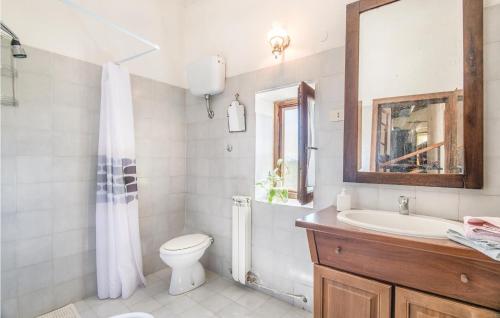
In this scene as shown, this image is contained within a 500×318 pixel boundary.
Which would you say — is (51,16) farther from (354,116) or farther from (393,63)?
(393,63)

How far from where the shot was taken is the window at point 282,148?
67.2 inches

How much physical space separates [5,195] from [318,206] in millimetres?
2167

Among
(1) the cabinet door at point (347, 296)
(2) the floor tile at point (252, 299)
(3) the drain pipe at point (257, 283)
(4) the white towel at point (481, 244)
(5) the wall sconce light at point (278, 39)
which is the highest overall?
(5) the wall sconce light at point (278, 39)

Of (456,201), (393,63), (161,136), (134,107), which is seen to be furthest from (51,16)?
(456,201)

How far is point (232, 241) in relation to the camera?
2.15 metres

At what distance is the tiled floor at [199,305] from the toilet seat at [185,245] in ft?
1.29

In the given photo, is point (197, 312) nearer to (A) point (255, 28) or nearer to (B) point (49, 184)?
(B) point (49, 184)

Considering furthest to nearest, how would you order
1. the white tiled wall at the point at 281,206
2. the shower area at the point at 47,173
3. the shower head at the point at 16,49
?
1. the shower area at the point at 47,173
2. the shower head at the point at 16,49
3. the white tiled wall at the point at 281,206

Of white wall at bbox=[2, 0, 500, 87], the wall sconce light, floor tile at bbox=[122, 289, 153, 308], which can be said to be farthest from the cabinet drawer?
floor tile at bbox=[122, 289, 153, 308]

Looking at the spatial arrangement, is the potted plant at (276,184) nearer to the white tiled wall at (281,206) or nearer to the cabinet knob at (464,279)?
the white tiled wall at (281,206)

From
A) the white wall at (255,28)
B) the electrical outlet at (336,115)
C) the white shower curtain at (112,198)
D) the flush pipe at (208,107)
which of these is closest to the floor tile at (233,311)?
the white shower curtain at (112,198)

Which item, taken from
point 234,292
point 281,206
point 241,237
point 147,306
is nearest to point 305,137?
point 281,206

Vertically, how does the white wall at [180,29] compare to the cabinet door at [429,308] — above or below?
above

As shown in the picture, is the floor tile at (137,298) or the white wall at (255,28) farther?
the floor tile at (137,298)
